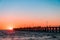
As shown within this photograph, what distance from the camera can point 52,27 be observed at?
113m

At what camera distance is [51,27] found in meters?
114

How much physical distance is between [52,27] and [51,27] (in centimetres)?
171
